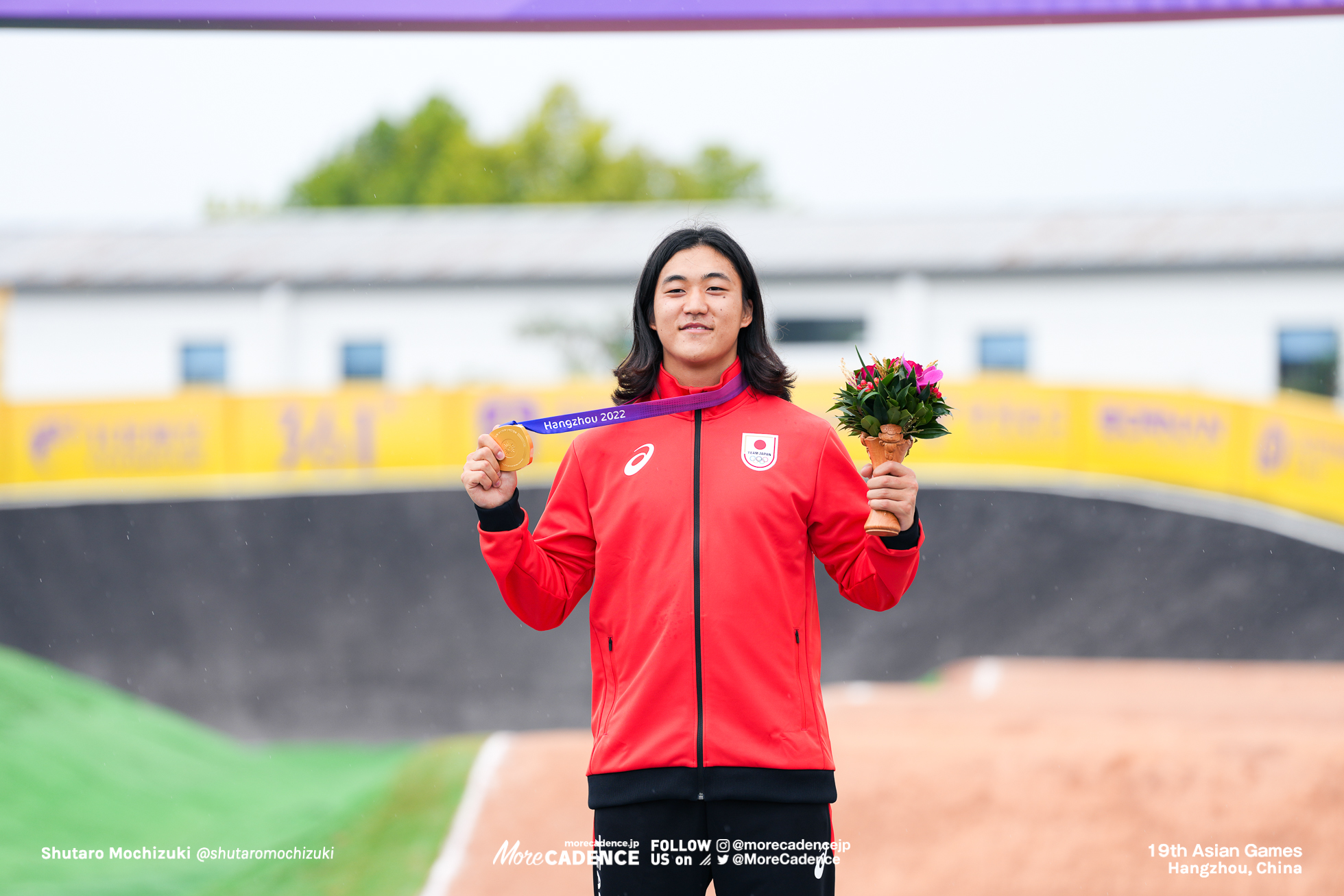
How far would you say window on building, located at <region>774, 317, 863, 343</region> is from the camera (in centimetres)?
1356

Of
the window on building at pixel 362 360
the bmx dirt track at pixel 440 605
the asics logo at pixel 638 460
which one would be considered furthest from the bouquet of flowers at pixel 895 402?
the window on building at pixel 362 360

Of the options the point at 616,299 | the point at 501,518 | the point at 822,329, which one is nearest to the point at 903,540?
the point at 501,518

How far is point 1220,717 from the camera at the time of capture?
7297mm

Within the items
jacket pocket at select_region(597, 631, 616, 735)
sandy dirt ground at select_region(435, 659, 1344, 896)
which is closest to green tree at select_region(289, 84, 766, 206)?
sandy dirt ground at select_region(435, 659, 1344, 896)

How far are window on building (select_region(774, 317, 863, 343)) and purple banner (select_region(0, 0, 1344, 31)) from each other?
381 inches

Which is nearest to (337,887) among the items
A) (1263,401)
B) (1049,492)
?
(1049,492)

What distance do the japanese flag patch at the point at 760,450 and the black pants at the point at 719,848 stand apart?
2.24 feet

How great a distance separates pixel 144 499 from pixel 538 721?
13.1ft

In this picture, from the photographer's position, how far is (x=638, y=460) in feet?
7.45

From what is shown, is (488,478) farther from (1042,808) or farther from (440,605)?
(440,605)

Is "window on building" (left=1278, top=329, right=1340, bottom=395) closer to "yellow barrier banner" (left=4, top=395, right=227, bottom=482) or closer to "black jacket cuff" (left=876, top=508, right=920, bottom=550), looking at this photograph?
"yellow barrier banner" (left=4, top=395, right=227, bottom=482)

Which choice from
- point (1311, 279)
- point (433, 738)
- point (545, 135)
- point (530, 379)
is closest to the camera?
point (433, 738)

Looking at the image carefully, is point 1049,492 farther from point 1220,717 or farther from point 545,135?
point 545,135

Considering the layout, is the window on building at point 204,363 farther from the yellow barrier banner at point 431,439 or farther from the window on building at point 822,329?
the window on building at point 822,329
